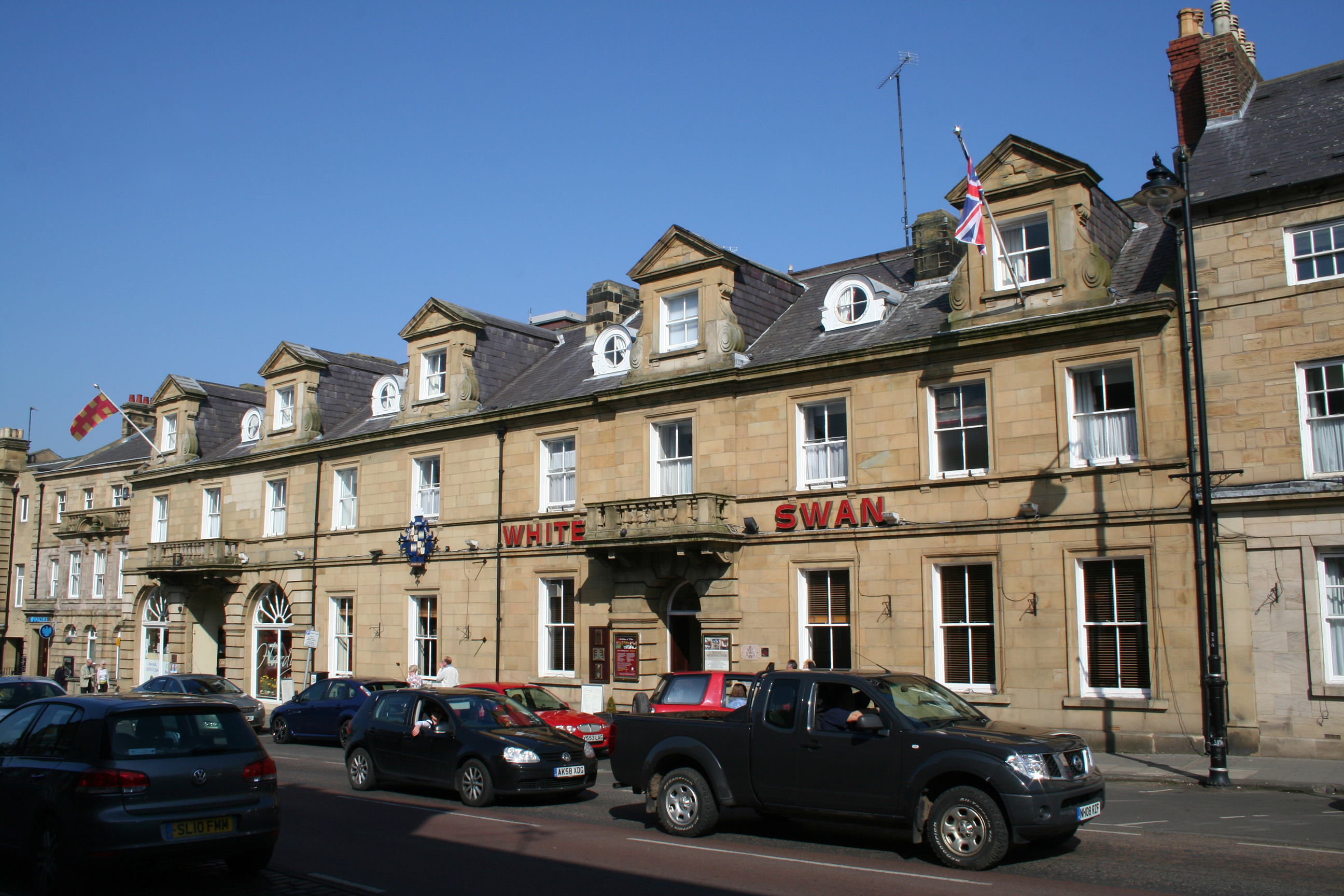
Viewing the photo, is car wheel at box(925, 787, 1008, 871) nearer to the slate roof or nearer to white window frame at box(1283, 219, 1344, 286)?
white window frame at box(1283, 219, 1344, 286)

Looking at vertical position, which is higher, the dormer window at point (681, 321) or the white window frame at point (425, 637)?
the dormer window at point (681, 321)

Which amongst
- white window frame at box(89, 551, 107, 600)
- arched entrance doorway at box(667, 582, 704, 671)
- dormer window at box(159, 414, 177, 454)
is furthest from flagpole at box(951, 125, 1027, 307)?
white window frame at box(89, 551, 107, 600)

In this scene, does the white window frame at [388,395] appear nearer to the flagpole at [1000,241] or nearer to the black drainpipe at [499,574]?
the black drainpipe at [499,574]

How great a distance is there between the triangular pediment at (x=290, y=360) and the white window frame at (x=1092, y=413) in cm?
2608

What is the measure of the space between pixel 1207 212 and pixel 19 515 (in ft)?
184

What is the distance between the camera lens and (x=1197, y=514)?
18062 mm

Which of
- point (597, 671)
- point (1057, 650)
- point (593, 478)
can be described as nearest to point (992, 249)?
point (1057, 650)

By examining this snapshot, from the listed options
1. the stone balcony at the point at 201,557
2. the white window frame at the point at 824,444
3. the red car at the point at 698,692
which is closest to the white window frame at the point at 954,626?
the white window frame at the point at 824,444

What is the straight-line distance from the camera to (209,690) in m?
27.6

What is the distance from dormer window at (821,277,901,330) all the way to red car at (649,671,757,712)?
433 inches

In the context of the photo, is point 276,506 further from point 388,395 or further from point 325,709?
point 325,709

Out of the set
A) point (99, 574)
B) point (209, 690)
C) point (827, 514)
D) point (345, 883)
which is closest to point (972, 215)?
point (827, 514)

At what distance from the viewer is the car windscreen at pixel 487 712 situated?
1497cm

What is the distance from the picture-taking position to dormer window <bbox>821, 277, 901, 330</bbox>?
23.8 metres
